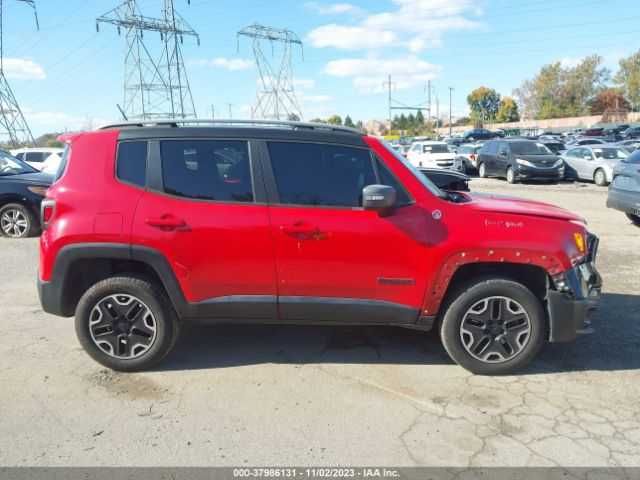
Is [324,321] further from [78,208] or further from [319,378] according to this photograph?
[78,208]

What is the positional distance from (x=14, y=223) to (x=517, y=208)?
8753 mm

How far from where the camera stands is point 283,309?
147 inches

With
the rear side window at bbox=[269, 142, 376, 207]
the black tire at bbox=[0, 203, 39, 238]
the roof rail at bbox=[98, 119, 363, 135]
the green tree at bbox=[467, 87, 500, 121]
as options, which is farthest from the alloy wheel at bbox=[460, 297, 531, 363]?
the green tree at bbox=[467, 87, 500, 121]

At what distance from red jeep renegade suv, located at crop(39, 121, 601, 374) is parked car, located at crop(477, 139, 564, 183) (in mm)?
15916

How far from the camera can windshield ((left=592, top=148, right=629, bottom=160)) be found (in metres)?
18.2

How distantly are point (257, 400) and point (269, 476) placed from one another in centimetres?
80

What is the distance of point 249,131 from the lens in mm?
3750

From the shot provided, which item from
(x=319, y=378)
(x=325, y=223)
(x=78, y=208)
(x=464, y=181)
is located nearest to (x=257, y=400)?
(x=319, y=378)

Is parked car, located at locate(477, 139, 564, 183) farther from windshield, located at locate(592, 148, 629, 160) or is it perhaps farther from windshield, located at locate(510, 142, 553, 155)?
windshield, located at locate(592, 148, 629, 160)

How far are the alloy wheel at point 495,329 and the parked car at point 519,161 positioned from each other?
53.3 ft

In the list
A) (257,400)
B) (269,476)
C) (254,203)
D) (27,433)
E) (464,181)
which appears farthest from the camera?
(464,181)

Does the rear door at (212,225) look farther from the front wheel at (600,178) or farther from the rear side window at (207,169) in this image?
the front wheel at (600,178)

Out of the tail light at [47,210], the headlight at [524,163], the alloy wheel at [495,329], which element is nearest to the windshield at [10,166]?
the tail light at [47,210]

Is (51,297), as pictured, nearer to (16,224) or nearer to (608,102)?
Answer: (16,224)
